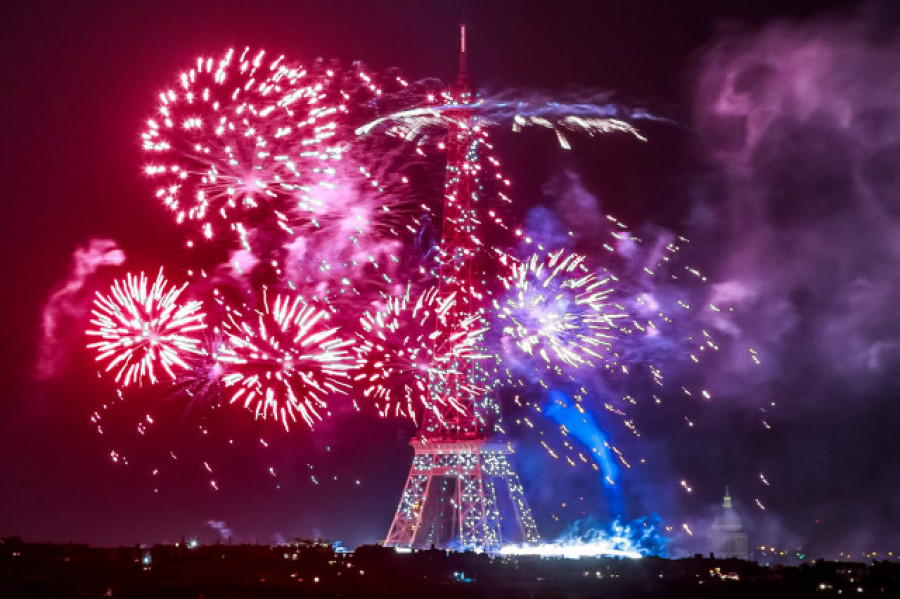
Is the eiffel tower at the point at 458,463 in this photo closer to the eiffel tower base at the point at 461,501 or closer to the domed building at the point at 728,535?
the eiffel tower base at the point at 461,501

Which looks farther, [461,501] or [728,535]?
[728,535]

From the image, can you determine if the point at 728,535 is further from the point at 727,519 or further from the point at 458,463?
the point at 458,463

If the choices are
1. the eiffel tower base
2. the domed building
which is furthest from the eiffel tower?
the domed building

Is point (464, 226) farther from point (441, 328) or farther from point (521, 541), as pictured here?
point (521, 541)

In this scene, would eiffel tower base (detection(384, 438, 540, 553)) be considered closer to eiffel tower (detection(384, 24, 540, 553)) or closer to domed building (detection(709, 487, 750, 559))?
eiffel tower (detection(384, 24, 540, 553))

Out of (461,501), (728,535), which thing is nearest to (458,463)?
(461,501)
